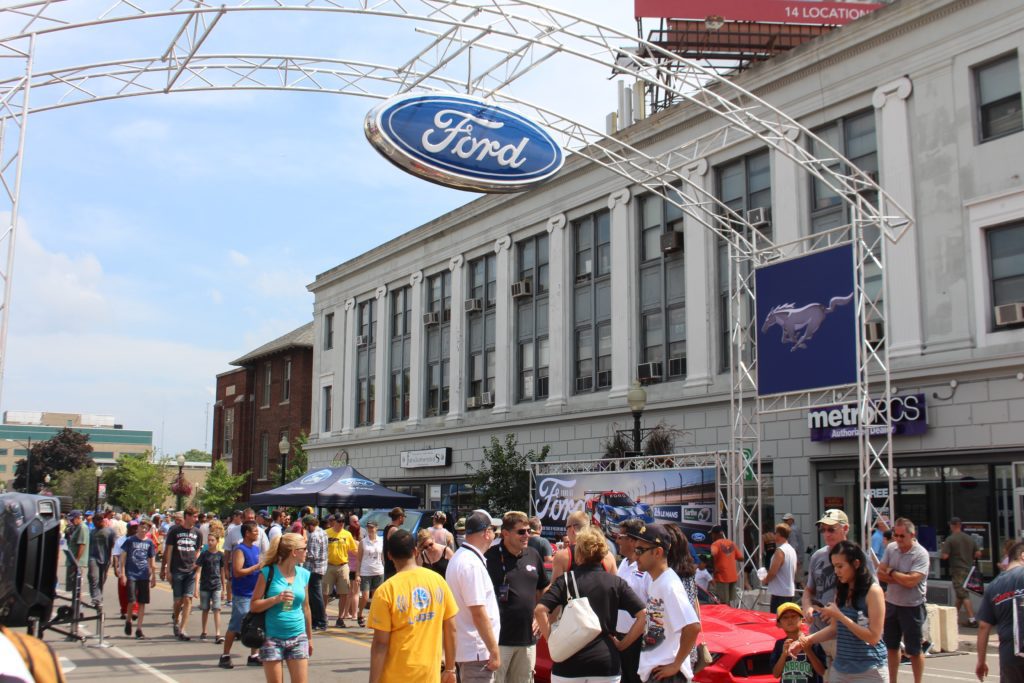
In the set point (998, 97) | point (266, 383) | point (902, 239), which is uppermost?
point (998, 97)

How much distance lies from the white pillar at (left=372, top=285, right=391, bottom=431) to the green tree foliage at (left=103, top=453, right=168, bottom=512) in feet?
98.3

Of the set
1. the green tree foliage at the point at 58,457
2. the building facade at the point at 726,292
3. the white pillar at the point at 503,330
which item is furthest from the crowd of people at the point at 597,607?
the green tree foliage at the point at 58,457

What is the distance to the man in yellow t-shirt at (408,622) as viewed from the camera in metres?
6.72

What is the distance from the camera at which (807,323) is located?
723 inches

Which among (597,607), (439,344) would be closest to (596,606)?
(597,607)

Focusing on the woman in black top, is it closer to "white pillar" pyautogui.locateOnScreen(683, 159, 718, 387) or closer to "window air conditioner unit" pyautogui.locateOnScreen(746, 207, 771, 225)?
"window air conditioner unit" pyautogui.locateOnScreen(746, 207, 771, 225)

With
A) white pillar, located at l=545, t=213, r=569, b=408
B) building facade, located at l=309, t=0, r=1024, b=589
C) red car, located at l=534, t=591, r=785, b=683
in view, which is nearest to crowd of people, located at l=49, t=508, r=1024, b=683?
red car, located at l=534, t=591, r=785, b=683

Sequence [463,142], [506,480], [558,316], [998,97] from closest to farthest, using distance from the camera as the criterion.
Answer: [463,142]
[998,97]
[506,480]
[558,316]

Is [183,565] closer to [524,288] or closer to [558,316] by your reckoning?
[558,316]

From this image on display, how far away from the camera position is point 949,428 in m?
19.5

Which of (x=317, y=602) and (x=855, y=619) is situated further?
(x=317, y=602)

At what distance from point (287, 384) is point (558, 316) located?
26306mm

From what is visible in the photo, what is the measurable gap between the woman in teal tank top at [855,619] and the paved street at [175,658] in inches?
264

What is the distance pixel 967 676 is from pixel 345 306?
35.6 metres
